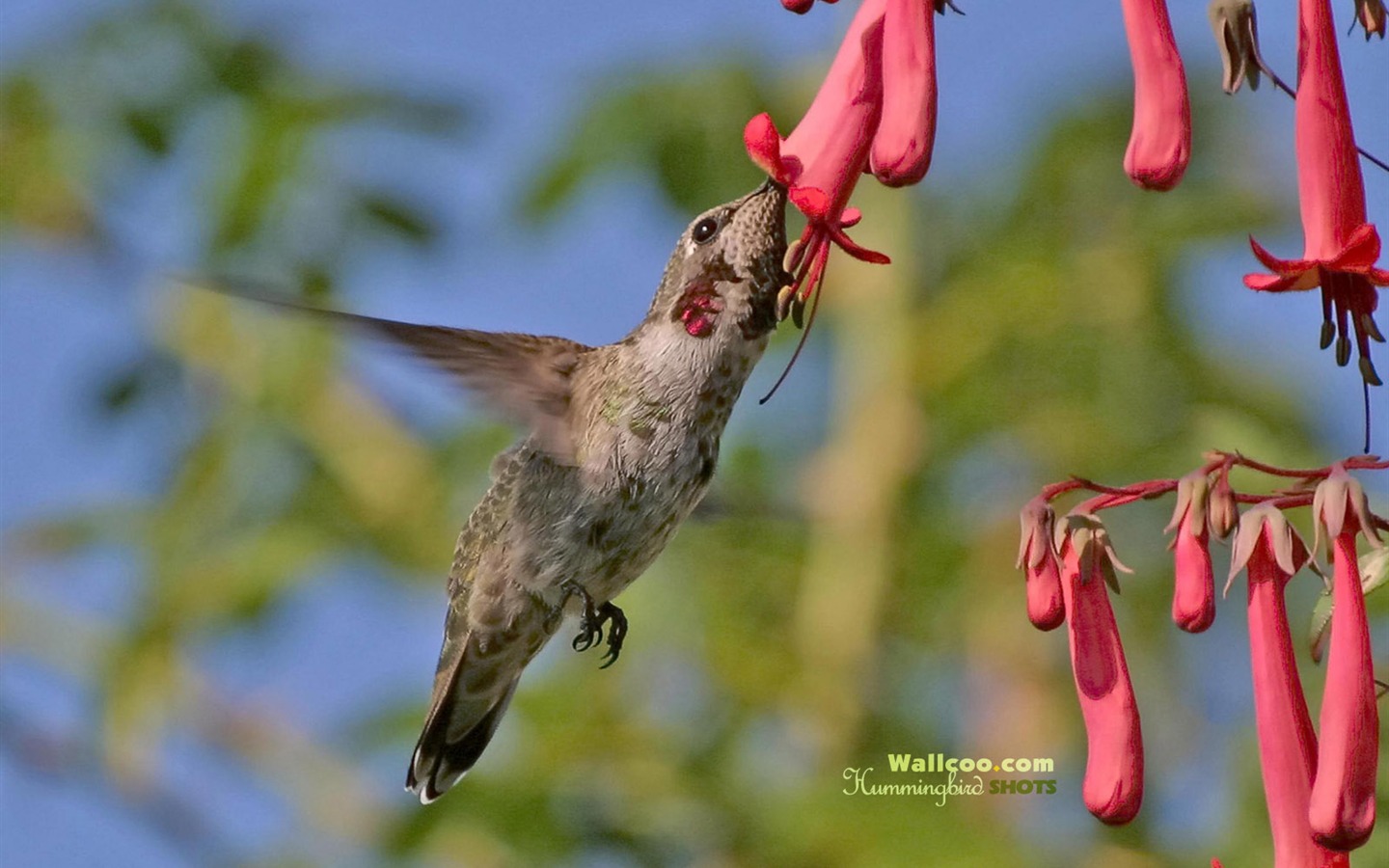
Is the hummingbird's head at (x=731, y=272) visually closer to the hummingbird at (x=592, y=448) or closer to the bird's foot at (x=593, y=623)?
the hummingbird at (x=592, y=448)

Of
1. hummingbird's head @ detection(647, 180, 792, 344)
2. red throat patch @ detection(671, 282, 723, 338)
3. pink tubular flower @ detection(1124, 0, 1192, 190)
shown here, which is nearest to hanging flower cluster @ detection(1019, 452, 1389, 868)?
pink tubular flower @ detection(1124, 0, 1192, 190)

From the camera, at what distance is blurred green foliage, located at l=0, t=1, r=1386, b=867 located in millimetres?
3842

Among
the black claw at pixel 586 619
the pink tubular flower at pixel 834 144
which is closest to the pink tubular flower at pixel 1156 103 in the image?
the pink tubular flower at pixel 834 144

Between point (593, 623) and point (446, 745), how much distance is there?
1.39ft

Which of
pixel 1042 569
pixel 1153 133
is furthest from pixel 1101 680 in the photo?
pixel 1153 133

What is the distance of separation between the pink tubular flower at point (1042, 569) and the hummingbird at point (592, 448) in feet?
2.47

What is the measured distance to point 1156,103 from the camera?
77.7 inches

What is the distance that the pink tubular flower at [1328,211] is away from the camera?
1979 mm

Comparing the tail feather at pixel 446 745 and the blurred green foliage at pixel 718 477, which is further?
the blurred green foliage at pixel 718 477

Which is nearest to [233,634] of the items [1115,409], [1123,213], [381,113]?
[381,113]

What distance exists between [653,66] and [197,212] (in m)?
1.13

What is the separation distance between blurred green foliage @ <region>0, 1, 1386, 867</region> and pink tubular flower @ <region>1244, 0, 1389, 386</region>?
1577 mm

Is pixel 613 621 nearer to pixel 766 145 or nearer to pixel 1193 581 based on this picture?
pixel 766 145

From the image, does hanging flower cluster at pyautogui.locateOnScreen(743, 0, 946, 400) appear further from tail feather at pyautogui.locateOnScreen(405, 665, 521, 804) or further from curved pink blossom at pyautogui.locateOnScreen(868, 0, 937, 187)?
tail feather at pyautogui.locateOnScreen(405, 665, 521, 804)
